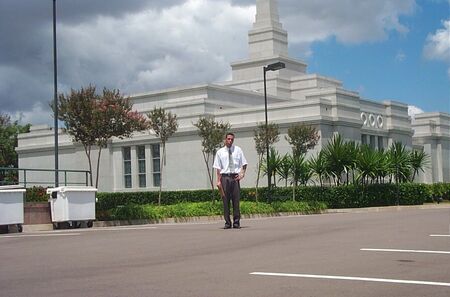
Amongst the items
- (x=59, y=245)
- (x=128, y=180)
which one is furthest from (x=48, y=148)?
(x=59, y=245)

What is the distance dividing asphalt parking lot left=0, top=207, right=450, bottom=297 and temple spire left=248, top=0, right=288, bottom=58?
47.3 m

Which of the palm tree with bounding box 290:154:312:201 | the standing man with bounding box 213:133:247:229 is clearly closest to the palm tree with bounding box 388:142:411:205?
the palm tree with bounding box 290:154:312:201

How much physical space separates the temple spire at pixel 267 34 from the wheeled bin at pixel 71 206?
41.5 m

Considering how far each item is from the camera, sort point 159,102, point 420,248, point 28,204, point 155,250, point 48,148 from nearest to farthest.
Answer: point 420,248 → point 155,250 → point 28,204 → point 159,102 → point 48,148

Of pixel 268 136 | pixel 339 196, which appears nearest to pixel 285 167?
pixel 268 136

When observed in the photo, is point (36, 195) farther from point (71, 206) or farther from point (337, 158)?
point (337, 158)

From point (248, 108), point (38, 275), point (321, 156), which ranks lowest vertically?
point (38, 275)

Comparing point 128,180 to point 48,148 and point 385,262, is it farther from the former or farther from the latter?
point 385,262

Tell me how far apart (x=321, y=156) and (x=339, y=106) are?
1432cm

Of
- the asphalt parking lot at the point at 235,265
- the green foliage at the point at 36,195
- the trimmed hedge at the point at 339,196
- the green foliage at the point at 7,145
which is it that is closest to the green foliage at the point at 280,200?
the trimmed hedge at the point at 339,196

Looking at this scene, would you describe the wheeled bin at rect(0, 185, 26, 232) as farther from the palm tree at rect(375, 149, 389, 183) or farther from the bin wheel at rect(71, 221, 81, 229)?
the palm tree at rect(375, 149, 389, 183)

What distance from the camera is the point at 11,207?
50.5 ft

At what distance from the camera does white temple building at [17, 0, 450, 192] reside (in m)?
48.2

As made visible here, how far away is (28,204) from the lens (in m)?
17.1
